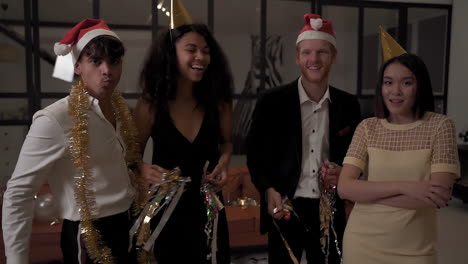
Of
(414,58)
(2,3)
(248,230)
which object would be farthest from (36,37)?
(414,58)

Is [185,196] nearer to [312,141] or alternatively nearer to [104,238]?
[104,238]

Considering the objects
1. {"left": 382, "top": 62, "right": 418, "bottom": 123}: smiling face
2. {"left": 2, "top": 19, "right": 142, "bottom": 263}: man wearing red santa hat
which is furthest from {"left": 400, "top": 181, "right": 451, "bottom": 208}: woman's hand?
{"left": 2, "top": 19, "right": 142, "bottom": 263}: man wearing red santa hat

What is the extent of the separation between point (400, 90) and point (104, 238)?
1.17 meters

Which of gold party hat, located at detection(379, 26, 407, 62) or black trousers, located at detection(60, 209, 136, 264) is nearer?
black trousers, located at detection(60, 209, 136, 264)

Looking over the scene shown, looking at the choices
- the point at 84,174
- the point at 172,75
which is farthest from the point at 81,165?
the point at 172,75

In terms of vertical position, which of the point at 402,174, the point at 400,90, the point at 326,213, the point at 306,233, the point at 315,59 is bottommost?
the point at 306,233

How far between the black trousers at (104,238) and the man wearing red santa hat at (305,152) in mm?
627

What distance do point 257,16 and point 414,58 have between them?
3504mm

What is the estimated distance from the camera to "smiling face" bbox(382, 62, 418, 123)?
4.35 ft

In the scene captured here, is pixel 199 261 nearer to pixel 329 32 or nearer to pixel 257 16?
pixel 329 32

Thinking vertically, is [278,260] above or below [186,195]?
below

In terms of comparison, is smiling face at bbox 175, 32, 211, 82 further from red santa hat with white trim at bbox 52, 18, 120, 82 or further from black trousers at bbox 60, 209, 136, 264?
black trousers at bbox 60, 209, 136, 264

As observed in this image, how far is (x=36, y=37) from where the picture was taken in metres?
4.02

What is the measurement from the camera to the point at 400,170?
131cm
